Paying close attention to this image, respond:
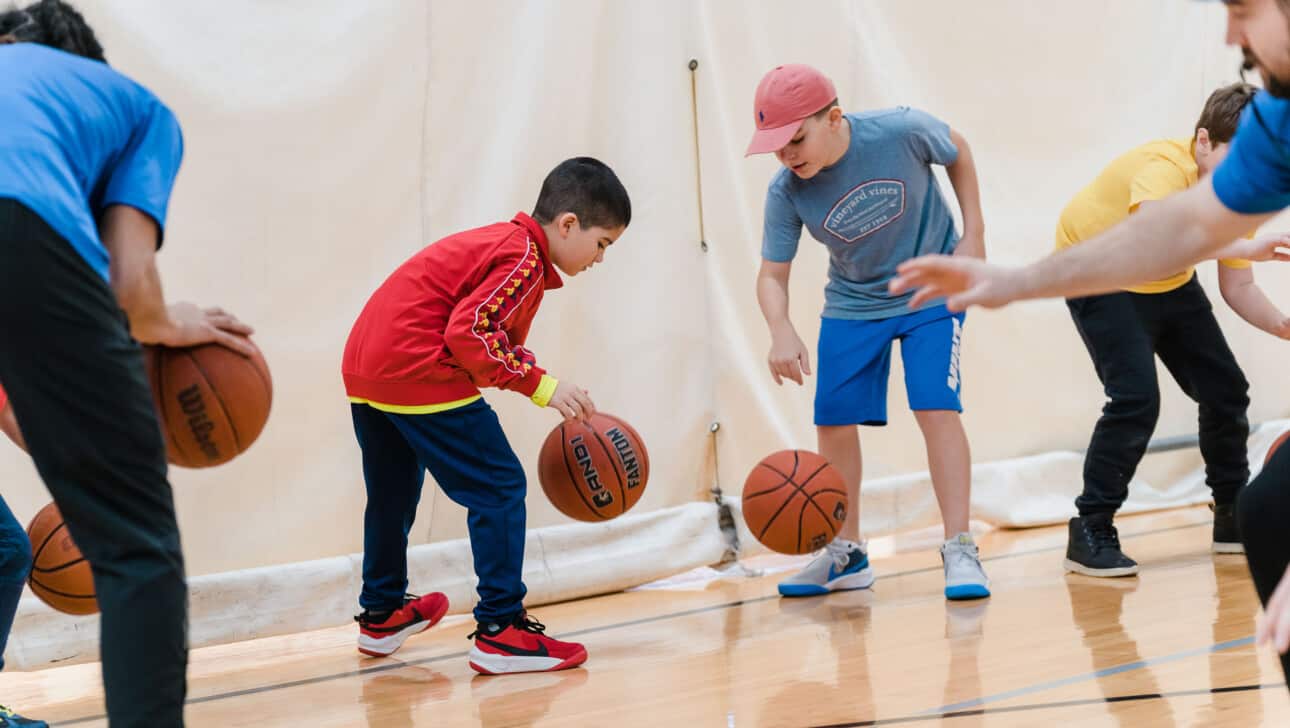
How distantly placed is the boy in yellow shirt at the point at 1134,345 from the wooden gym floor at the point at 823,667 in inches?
9.8

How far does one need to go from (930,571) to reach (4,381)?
3694 mm

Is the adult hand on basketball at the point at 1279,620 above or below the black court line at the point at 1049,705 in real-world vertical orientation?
above

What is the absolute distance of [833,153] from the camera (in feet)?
13.7

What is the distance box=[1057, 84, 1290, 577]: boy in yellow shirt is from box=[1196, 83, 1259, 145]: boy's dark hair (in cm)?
16

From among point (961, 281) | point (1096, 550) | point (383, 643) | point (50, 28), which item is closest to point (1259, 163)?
point (961, 281)

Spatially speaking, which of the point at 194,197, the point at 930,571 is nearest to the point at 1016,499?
the point at 930,571

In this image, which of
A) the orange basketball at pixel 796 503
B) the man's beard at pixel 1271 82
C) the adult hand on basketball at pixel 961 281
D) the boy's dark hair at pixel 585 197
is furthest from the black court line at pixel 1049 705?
the boy's dark hair at pixel 585 197

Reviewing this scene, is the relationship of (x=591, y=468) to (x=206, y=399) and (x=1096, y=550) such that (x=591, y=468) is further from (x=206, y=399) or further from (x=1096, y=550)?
(x=1096, y=550)

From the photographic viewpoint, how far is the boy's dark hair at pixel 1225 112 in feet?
12.8

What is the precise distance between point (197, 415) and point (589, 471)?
164 centimetres

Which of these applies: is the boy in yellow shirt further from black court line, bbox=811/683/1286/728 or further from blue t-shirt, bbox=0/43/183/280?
blue t-shirt, bbox=0/43/183/280

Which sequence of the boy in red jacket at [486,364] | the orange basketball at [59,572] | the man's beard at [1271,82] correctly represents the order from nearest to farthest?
the man's beard at [1271,82]
the orange basketball at [59,572]
the boy in red jacket at [486,364]

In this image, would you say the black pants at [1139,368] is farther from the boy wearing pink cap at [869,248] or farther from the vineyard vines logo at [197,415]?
the vineyard vines logo at [197,415]

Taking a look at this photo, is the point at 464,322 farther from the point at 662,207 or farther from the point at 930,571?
the point at 930,571
